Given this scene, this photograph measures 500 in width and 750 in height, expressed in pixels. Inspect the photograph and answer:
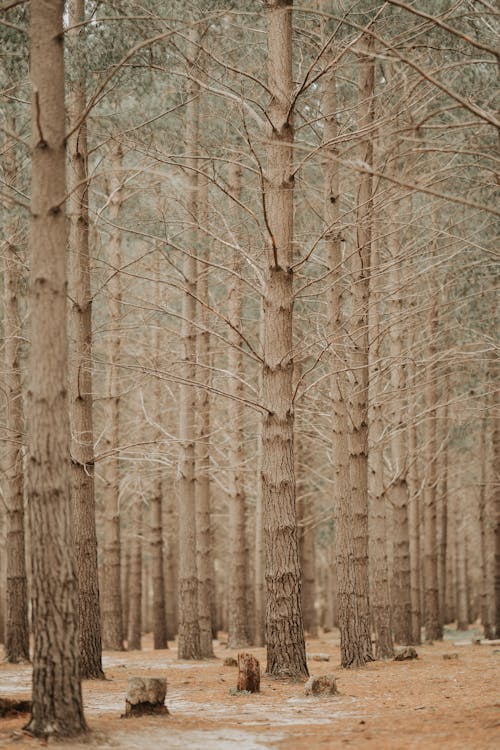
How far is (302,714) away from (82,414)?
17.8ft

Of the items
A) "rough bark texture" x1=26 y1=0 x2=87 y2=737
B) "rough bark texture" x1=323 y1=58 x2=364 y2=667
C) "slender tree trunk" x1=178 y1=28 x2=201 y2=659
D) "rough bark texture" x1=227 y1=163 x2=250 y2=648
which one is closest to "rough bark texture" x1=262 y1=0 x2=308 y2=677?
"rough bark texture" x1=323 y1=58 x2=364 y2=667

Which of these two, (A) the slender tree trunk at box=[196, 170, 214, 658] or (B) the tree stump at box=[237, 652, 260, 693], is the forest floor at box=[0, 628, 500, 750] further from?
Answer: (A) the slender tree trunk at box=[196, 170, 214, 658]

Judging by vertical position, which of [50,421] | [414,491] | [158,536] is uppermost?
[50,421]

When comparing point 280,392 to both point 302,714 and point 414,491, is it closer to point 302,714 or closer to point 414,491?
point 302,714

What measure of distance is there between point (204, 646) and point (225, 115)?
31.9ft

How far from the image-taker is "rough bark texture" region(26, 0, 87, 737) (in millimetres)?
6406

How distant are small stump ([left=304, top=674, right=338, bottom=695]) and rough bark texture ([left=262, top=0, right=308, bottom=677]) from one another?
833mm

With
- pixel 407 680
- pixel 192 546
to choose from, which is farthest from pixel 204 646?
pixel 407 680

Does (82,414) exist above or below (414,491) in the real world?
above

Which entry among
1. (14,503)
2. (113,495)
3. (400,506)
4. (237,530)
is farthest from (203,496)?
(400,506)

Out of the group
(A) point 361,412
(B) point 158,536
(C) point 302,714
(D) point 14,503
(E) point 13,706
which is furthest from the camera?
(B) point 158,536

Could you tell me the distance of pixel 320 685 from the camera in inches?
355

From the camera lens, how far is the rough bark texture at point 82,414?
11492mm

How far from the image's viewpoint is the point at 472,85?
12023 millimetres
